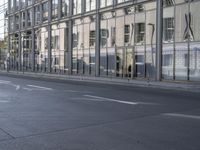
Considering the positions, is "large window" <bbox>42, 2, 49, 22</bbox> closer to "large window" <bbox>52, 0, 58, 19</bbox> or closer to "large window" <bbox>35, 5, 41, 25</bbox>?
"large window" <bbox>35, 5, 41, 25</bbox>

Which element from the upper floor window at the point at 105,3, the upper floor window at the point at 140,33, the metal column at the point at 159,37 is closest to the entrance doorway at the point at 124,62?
the upper floor window at the point at 140,33

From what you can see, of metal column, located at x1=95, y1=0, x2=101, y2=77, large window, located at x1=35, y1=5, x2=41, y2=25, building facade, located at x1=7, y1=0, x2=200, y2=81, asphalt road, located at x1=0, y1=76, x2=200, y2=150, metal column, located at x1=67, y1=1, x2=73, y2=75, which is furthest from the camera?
large window, located at x1=35, y1=5, x2=41, y2=25

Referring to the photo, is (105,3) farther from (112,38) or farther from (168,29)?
(168,29)

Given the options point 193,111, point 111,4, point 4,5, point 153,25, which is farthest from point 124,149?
point 4,5

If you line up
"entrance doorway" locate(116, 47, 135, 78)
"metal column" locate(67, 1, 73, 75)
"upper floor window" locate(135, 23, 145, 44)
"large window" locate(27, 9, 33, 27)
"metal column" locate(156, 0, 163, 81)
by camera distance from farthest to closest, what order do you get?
"large window" locate(27, 9, 33, 27), "metal column" locate(67, 1, 73, 75), "entrance doorway" locate(116, 47, 135, 78), "upper floor window" locate(135, 23, 145, 44), "metal column" locate(156, 0, 163, 81)

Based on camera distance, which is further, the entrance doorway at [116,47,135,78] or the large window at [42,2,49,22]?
the large window at [42,2,49,22]

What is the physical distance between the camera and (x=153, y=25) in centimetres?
3319

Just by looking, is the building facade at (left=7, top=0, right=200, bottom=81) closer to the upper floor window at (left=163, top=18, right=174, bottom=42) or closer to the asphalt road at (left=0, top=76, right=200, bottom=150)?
the upper floor window at (left=163, top=18, right=174, bottom=42)

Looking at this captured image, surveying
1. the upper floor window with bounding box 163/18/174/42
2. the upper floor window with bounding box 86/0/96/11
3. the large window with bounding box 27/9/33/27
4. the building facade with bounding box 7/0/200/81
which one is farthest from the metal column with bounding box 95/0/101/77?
the large window with bounding box 27/9/33/27

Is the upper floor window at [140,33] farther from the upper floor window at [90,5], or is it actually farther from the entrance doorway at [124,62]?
the upper floor window at [90,5]

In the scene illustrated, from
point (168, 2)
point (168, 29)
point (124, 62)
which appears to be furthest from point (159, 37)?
point (124, 62)

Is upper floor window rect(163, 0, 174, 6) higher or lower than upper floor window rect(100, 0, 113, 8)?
lower

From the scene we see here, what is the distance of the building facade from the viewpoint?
30203 millimetres

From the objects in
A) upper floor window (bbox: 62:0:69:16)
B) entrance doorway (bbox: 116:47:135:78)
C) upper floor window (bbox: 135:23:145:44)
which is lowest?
entrance doorway (bbox: 116:47:135:78)
